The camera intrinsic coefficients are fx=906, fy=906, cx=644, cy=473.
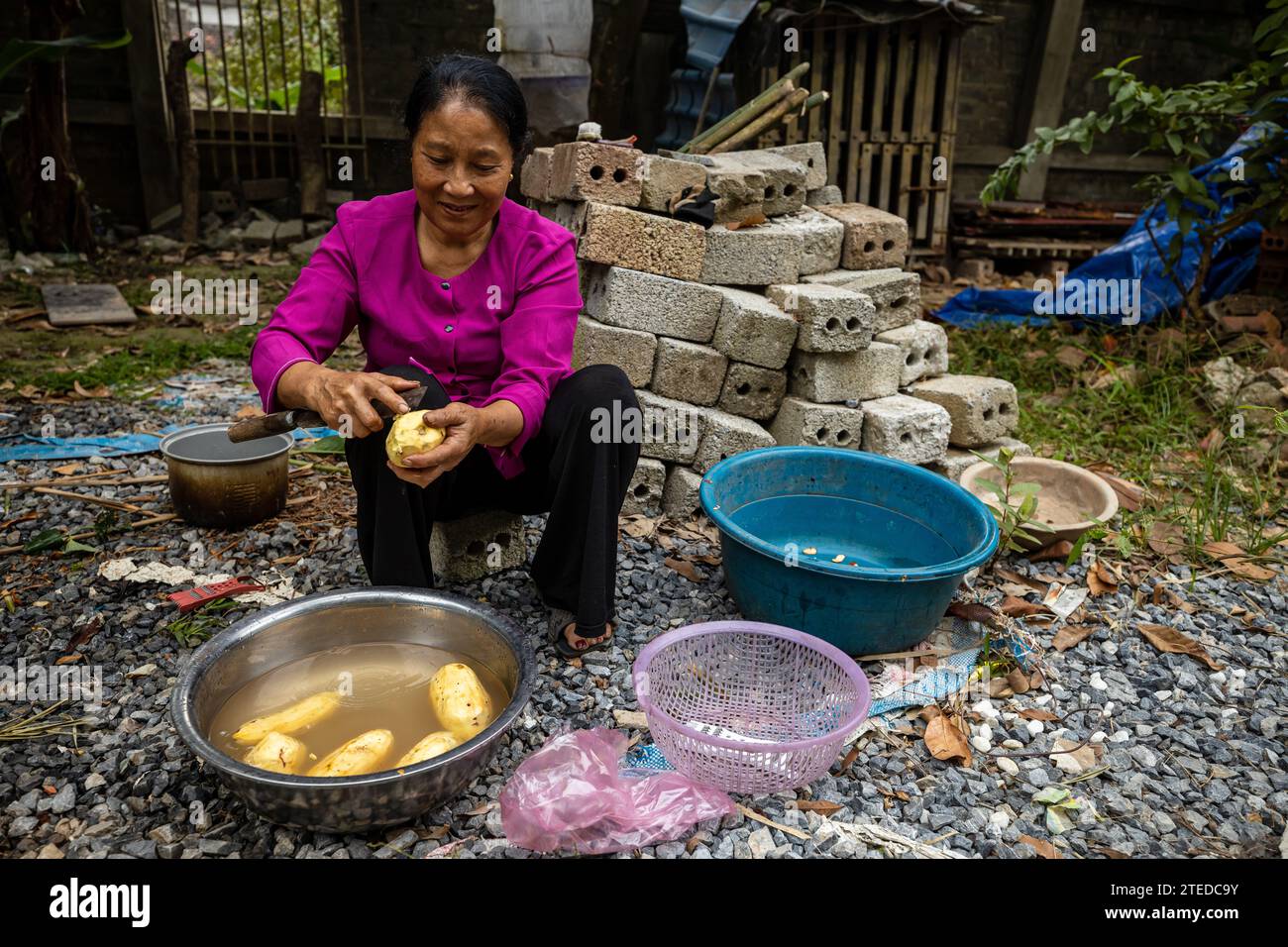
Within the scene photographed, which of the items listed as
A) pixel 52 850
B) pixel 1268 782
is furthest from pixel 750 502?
pixel 52 850

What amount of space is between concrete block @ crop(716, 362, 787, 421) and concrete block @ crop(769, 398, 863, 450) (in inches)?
2.8

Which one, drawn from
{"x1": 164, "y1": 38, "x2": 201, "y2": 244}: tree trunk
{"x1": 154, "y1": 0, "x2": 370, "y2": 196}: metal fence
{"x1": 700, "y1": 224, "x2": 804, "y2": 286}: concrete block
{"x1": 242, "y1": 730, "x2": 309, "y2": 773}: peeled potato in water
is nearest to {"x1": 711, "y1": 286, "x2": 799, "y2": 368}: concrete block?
{"x1": 700, "y1": 224, "x2": 804, "y2": 286}: concrete block

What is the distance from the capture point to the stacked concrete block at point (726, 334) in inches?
136

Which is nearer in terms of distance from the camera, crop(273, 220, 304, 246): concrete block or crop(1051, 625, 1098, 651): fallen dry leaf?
crop(1051, 625, 1098, 651): fallen dry leaf

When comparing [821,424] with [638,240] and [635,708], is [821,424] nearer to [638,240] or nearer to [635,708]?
[638,240]

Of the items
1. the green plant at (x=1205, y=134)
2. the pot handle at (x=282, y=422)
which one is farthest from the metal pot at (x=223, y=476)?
the green plant at (x=1205, y=134)

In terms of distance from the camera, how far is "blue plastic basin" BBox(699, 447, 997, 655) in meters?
2.48

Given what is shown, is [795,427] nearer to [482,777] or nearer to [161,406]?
[482,777]

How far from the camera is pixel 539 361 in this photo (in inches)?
94.0

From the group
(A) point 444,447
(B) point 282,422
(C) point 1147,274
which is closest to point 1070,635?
(A) point 444,447

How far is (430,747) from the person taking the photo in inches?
75.8

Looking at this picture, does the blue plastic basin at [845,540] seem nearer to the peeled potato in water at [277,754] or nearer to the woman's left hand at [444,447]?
the woman's left hand at [444,447]

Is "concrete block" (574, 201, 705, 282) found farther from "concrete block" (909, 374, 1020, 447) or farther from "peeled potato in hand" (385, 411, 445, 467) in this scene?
"peeled potato in hand" (385, 411, 445, 467)

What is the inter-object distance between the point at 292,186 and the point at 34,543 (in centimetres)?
661
